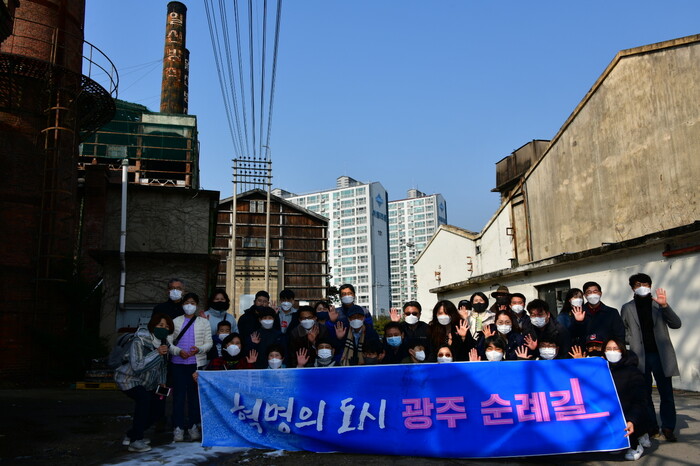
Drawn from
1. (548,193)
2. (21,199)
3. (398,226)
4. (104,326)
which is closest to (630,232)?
(548,193)

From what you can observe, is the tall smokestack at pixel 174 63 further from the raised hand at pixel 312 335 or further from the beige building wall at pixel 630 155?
the raised hand at pixel 312 335

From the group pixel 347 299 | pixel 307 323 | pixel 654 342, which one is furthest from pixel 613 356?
pixel 307 323

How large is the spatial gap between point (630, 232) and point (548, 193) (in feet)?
14.8

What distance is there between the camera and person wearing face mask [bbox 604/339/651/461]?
5309 mm

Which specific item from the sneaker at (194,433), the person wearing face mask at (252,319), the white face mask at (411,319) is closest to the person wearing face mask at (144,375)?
the sneaker at (194,433)

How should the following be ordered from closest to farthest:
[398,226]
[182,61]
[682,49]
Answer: [682,49], [182,61], [398,226]

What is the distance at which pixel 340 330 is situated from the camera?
22.9 ft

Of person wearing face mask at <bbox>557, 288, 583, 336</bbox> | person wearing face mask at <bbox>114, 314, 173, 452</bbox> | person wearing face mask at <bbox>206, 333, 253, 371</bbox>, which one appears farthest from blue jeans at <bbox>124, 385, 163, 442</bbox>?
person wearing face mask at <bbox>557, 288, 583, 336</bbox>

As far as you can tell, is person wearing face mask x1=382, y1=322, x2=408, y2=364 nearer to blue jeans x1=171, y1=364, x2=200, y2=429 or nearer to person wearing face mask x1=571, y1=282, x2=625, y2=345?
person wearing face mask x1=571, y1=282, x2=625, y2=345

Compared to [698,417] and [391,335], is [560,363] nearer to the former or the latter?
[391,335]

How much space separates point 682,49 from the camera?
13.1 meters

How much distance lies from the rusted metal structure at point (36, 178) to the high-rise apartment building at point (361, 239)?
98.4 meters

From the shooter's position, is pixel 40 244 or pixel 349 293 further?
pixel 40 244

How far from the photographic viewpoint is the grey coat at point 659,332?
19.5 feet
